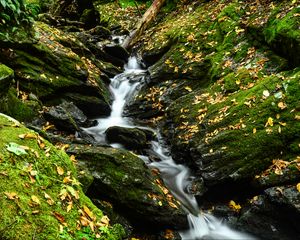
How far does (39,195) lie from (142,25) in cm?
1194

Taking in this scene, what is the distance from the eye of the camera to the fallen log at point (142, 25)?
1353 cm

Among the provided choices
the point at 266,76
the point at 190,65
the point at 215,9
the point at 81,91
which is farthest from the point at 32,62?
the point at 215,9

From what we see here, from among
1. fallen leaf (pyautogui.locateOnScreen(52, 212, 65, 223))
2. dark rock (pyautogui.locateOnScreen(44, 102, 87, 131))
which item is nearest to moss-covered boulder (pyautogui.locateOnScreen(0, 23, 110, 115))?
dark rock (pyautogui.locateOnScreen(44, 102, 87, 131))

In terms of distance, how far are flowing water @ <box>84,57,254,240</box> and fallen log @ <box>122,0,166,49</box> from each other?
8.89 ft

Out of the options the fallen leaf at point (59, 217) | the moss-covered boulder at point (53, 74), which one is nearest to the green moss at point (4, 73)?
the moss-covered boulder at point (53, 74)

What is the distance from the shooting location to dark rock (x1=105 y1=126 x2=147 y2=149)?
25.5 feet

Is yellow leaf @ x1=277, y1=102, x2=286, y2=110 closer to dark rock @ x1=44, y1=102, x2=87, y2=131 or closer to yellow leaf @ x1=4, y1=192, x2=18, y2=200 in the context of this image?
dark rock @ x1=44, y1=102, x2=87, y2=131

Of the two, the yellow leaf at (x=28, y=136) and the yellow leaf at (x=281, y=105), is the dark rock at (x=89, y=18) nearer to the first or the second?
the yellow leaf at (x=281, y=105)

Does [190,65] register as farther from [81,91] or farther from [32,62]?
[32,62]

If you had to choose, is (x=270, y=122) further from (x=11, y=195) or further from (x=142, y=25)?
(x=142, y=25)

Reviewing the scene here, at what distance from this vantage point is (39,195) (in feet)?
10.6

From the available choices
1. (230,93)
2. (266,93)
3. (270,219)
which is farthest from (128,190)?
(230,93)

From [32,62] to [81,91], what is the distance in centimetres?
151

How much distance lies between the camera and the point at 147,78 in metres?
10.5
